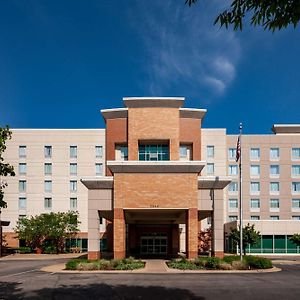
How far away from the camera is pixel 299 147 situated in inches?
2562

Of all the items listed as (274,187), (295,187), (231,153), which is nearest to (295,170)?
(295,187)

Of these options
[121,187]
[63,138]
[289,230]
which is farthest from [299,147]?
[121,187]

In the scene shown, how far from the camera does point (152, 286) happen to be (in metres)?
19.3

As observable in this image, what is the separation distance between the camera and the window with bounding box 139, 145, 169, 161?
42.6 m

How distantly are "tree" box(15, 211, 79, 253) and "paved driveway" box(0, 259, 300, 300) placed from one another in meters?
29.3

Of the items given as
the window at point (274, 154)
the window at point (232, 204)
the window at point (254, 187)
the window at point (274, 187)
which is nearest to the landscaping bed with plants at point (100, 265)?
the window at point (232, 204)

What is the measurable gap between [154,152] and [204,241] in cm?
1901

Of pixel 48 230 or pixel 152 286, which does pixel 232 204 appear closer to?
pixel 48 230

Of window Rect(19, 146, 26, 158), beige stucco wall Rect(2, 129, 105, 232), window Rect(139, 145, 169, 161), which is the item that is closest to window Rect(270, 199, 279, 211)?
beige stucco wall Rect(2, 129, 105, 232)

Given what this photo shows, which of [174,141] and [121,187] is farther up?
[174,141]

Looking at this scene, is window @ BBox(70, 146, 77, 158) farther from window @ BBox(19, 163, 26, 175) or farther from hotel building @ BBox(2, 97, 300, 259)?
window @ BBox(19, 163, 26, 175)

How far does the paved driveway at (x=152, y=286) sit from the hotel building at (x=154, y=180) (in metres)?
7.81

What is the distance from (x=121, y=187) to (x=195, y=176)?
20.1ft

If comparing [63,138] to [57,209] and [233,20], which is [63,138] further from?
[233,20]
